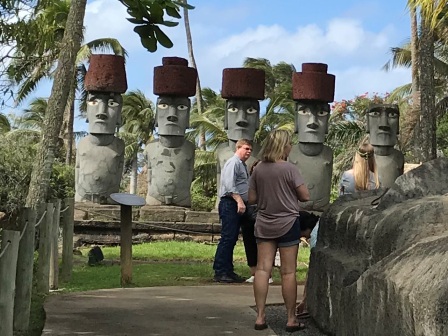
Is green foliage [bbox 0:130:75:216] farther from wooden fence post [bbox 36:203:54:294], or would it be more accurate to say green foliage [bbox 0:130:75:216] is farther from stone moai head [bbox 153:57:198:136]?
wooden fence post [bbox 36:203:54:294]

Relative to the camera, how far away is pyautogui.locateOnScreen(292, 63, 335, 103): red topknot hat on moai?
14.0 meters

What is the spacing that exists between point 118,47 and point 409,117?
1060 centimetres

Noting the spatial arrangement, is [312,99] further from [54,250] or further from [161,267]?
[54,250]

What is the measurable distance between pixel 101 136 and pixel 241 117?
96.0 inches

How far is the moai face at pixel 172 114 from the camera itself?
13992 mm

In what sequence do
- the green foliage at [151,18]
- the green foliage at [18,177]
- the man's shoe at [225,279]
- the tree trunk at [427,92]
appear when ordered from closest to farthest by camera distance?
the green foliage at [151,18]
the man's shoe at [225,279]
the green foliage at [18,177]
the tree trunk at [427,92]

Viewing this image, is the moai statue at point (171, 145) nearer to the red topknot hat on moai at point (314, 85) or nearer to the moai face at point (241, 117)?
the moai face at point (241, 117)

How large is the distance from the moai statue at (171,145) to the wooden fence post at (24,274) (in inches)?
311

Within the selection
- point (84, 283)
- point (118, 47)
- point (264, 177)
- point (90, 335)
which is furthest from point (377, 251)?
point (118, 47)

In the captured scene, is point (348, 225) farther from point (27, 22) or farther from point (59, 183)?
point (59, 183)

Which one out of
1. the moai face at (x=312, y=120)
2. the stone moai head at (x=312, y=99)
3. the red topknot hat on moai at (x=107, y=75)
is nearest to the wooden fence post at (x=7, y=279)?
the red topknot hat on moai at (x=107, y=75)

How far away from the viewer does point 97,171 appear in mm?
14109

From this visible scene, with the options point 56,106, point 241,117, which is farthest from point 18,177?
point 56,106

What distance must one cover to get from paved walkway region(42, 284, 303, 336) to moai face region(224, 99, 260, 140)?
5770mm
